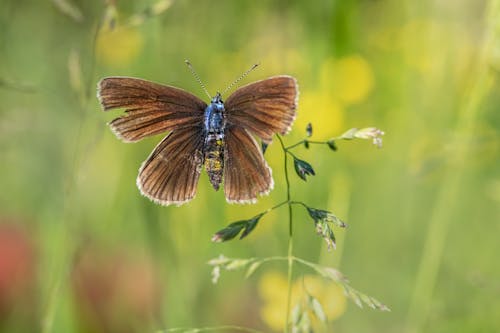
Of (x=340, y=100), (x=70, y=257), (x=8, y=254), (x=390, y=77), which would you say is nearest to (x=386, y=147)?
(x=340, y=100)

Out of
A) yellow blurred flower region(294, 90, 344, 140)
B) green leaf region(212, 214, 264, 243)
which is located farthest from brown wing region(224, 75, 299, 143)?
yellow blurred flower region(294, 90, 344, 140)

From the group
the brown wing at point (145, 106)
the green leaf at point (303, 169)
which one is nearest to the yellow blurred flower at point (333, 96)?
the brown wing at point (145, 106)

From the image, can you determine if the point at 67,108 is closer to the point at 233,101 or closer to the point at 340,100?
the point at 340,100

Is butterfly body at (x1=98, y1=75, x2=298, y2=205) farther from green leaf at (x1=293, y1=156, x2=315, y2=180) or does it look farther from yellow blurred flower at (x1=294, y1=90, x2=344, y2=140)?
yellow blurred flower at (x1=294, y1=90, x2=344, y2=140)

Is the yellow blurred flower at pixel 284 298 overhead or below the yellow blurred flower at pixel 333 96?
below

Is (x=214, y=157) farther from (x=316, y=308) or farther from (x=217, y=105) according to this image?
(x=316, y=308)

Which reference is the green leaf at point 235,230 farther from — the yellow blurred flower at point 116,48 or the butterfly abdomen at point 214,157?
the yellow blurred flower at point 116,48
